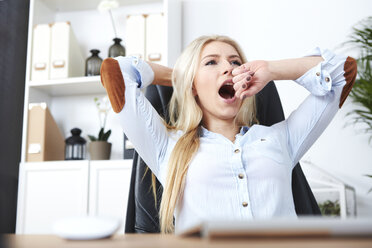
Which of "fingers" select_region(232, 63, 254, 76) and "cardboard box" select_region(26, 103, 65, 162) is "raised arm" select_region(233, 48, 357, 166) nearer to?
"fingers" select_region(232, 63, 254, 76)

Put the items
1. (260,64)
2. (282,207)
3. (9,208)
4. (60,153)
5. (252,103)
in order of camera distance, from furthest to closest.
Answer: (60,153) → (9,208) → (252,103) → (260,64) → (282,207)

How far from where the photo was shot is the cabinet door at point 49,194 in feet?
7.59

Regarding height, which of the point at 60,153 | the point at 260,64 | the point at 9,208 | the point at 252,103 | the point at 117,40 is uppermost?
the point at 117,40

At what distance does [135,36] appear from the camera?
2422 millimetres

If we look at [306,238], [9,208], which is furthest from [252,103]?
[9,208]

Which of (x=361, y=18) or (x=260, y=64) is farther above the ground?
(x=361, y=18)

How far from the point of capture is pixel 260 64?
1297mm

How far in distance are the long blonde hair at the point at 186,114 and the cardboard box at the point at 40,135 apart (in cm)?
125

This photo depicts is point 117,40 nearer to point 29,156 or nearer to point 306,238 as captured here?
point 29,156

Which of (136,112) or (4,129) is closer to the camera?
(136,112)

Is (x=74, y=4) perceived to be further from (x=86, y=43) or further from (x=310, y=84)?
(x=310, y=84)

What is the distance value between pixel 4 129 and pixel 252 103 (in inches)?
65.9

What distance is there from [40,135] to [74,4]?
94cm

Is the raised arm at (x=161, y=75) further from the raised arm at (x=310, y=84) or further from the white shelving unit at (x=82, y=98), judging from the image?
the white shelving unit at (x=82, y=98)
